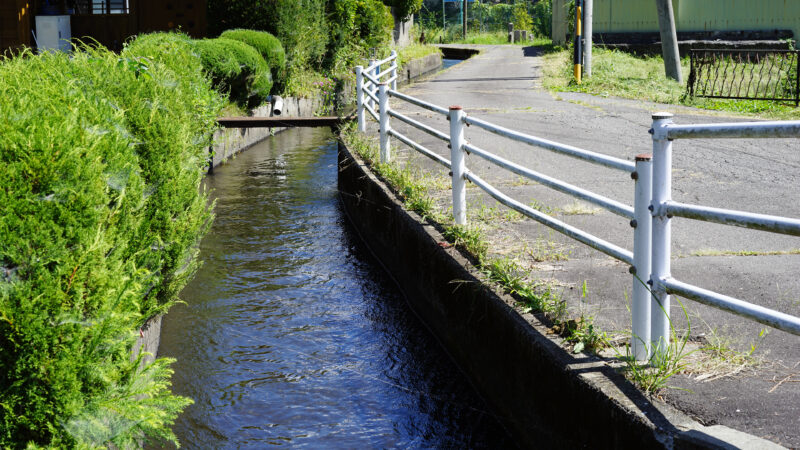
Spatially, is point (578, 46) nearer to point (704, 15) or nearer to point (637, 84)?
point (637, 84)

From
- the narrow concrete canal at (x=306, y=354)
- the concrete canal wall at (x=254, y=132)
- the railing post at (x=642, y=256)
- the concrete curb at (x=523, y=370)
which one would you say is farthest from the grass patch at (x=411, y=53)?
the railing post at (x=642, y=256)

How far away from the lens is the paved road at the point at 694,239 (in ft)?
11.7

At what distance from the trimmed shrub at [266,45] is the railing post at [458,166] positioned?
1105 centimetres

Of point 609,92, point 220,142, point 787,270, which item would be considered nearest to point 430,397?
point 787,270

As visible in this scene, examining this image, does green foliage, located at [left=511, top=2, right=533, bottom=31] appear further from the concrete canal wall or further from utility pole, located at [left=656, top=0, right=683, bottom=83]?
utility pole, located at [left=656, top=0, right=683, bottom=83]

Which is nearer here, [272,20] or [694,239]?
[694,239]

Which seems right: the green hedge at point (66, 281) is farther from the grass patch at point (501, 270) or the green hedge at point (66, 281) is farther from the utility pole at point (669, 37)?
the utility pole at point (669, 37)

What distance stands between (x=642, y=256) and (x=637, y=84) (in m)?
15.8

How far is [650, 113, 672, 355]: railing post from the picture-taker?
356cm

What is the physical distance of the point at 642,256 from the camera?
3773mm

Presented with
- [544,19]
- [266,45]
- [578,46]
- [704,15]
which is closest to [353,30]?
[578,46]

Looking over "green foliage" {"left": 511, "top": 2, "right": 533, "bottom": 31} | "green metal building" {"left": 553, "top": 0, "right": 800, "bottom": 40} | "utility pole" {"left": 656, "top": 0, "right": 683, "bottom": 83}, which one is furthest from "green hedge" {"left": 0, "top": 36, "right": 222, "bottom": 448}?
"green foliage" {"left": 511, "top": 2, "right": 533, "bottom": 31}

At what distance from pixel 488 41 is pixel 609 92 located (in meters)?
31.4

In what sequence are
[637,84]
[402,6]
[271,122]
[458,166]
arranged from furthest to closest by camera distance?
[402,6], [637,84], [271,122], [458,166]
